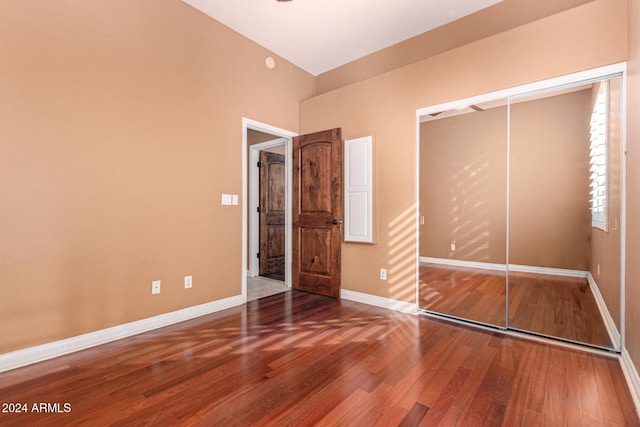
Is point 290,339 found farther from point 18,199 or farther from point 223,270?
point 18,199

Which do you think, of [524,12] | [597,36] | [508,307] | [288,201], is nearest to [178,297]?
[288,201]

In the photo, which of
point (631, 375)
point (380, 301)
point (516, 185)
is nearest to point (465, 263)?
point (516, 185)

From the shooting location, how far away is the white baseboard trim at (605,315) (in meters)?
2.27

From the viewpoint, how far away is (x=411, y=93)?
325 cm

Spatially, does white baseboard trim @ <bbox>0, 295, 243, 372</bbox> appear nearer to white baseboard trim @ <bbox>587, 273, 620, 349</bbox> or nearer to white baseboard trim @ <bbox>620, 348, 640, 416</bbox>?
white baseboard trim @ <bbox>620, 348, 640, 416</bbox>

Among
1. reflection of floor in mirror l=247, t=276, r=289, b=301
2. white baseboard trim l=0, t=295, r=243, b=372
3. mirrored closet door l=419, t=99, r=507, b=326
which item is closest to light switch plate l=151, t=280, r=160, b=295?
white baseboard trim l=0, t=295, r=243, b=372

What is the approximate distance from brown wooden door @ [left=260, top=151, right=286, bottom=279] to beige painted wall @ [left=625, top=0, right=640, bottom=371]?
13.7ft

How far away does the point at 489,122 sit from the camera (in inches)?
114

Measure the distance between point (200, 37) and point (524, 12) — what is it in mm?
3442

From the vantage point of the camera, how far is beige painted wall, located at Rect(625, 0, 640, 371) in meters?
1.83

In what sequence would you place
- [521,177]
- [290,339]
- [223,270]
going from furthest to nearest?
[223,270], [521,177], [290,339]

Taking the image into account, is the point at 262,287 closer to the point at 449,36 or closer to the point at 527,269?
the point at 527,269

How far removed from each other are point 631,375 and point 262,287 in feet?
12.3

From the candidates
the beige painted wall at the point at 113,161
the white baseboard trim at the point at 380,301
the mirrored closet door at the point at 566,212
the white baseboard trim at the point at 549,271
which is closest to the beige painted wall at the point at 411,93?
the white baseboard trim at the point at 380,301
